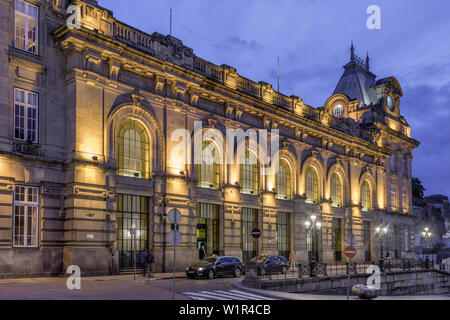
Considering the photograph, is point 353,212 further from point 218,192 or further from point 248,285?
point 248,285

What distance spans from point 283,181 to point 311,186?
16.6ft

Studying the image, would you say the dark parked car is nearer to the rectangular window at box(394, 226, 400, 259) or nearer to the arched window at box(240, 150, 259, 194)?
the arched window at box(240, 150, 259, 194)

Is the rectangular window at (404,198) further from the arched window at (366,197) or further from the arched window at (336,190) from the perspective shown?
the arched window at (336,190)

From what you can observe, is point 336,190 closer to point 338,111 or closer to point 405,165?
point 338,111

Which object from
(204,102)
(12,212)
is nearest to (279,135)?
(204,102)

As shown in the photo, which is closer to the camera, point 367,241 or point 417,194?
point 367,241

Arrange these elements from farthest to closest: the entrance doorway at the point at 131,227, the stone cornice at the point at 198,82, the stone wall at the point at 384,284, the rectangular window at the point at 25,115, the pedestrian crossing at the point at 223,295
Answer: the entrance doorway at the point at 131,227, the stone cornice at the point at 198,82, the stone wall at the point at 384,284, the rectangular window at the point at 25,115, the pedestrian crossing at the point at 223,295

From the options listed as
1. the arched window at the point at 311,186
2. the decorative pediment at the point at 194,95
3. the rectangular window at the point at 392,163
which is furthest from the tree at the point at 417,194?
the decorative pediment at the point at 194,95

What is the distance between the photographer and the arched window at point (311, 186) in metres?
49.9

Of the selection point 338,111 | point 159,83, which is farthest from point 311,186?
point 159,83

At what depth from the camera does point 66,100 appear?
29.8 m

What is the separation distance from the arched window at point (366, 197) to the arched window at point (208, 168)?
26.3 metres

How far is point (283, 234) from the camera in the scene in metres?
45.7

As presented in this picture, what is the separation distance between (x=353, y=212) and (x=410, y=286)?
13.4 metres
